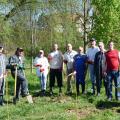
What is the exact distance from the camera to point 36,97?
15766 millimetres

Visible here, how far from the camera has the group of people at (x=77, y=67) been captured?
14555mm

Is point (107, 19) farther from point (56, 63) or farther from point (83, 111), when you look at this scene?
point (83, 111)

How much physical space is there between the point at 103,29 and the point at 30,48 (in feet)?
29.4

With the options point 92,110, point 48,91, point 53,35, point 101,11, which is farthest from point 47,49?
point 92,110

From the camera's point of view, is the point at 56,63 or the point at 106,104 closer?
the point at 106,104

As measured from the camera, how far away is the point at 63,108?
1352 cm

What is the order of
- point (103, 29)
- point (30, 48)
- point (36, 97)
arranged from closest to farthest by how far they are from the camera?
point (36, 97) < point (103, 29) < point (30, 48)

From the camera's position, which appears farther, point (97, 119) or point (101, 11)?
point (101, 11)

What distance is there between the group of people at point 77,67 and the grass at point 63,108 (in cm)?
48

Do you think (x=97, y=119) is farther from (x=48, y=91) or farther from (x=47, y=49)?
(x=47, y=49)

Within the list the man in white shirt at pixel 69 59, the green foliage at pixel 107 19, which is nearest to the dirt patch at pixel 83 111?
the man in white shirt at pixel 69 59

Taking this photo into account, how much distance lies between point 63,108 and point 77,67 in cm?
251

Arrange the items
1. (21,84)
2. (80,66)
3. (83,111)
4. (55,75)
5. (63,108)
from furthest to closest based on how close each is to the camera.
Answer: (55,75) < (80,66) < (21,84) < (63,108) < (83,111)

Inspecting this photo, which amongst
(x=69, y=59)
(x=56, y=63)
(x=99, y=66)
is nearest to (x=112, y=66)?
(x=99, y=66)
